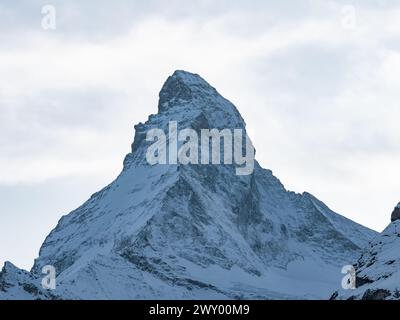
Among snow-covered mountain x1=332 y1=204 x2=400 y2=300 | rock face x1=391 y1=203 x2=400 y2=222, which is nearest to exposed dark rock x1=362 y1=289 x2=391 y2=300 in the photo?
snow-covered mountain x1=332 y1=204 x2=400 y2=300

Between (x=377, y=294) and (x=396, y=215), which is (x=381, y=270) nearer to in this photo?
(x=377, y=294)

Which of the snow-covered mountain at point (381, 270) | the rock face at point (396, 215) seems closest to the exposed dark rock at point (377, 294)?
the snow-covered mountain at point (381, 270)

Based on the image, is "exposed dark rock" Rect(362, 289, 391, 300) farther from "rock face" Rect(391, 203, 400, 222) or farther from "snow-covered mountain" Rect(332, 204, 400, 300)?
"rock face" Rect(391, 203, 400, 222)

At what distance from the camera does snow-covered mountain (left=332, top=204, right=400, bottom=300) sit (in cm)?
13875

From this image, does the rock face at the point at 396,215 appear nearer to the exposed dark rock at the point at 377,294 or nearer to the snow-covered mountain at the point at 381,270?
the snow-covered mountain at the point at 381,270

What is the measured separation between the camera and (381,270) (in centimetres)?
15788

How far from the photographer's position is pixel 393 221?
595 feet

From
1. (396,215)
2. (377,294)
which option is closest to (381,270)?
(377,294)

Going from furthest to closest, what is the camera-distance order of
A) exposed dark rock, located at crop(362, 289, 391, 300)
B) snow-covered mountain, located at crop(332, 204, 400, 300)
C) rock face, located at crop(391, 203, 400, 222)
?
rock face, located at crop(391, 203, 400, 222), snow-covered mountain, located at crop(332, 204, 400, 300), exposed dark rock, located at crop(362, 289, 391, 300)

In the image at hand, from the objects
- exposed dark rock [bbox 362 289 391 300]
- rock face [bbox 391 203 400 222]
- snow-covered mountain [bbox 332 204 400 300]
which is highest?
rock face [bbox 391 203 400 222]

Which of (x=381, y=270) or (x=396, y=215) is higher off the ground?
(x=396, y=215)
